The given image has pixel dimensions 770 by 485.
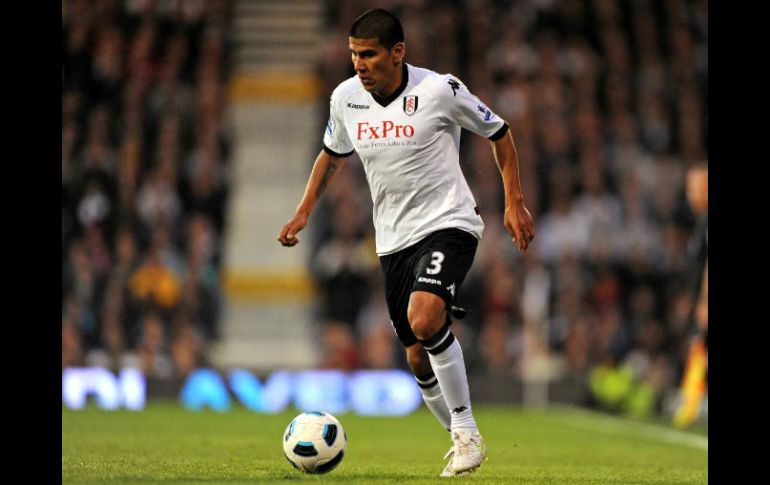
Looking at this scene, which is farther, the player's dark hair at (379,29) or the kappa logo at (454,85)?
the kappa logo at (454,85)

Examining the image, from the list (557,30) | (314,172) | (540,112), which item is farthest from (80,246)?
(314,172)

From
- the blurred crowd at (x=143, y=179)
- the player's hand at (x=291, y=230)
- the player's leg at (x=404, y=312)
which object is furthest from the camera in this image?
the blurred crowd at (x=143, y=179)

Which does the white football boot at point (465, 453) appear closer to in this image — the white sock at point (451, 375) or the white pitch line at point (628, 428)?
the white sock at point (451, 375)

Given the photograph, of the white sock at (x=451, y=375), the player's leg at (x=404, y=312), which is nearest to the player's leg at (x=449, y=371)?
the white sock at (x=451, y=375)

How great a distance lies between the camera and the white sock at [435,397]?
7.51 metres

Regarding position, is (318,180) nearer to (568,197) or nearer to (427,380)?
(427,380)

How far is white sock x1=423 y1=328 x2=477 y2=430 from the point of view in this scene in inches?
274

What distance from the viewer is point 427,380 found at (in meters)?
7.50

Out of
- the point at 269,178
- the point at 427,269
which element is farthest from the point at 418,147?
the point at 269,178

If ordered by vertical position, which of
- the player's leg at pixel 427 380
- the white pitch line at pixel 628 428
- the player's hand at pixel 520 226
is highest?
the player's hand at pixel 520 226

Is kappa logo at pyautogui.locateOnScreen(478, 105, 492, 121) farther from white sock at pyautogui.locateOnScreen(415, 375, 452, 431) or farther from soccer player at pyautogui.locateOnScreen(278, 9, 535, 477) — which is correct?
white sock at pyautogui.locateOnScreen(415, 375, 452, 431)

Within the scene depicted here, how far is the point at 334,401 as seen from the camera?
1554 cm

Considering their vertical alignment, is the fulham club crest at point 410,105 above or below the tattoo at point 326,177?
above

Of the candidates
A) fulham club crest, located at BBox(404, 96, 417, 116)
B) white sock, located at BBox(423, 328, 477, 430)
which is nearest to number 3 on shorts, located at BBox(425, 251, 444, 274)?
white sock, located at BBox(423, 328, 477, 430)
